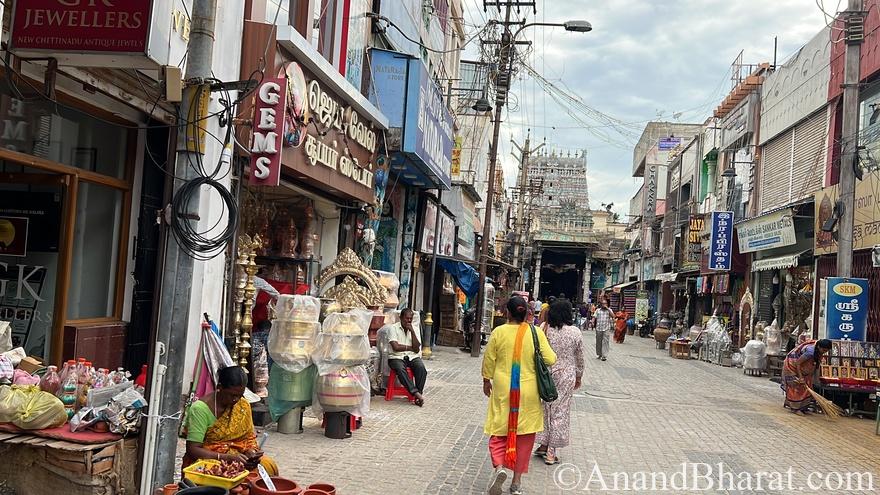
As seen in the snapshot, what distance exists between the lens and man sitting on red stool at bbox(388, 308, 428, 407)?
10.7 m

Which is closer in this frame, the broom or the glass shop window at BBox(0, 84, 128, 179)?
the glass shop window at BBox(0, 84, 128, 179)

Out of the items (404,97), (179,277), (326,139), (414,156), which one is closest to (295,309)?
(179,277)

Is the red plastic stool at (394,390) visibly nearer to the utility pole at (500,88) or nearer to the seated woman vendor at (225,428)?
the seated woman vendor at (225,428)

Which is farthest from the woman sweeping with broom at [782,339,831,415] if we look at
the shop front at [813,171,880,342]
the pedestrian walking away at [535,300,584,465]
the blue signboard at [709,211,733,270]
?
the blue signboard at [709,211,733,270]

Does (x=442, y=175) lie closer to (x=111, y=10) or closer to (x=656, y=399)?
(x=656, y=399)

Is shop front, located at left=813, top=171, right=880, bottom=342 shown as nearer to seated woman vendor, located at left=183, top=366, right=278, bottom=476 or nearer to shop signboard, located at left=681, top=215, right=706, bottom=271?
seated woman vendor, located at left=183, top=366, right=278, bottom=476

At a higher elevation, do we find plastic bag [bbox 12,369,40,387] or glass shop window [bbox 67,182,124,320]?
glass shop window [bbox 67,182,124,320]

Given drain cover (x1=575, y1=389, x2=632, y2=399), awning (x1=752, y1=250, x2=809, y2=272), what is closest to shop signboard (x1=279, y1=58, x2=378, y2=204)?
drain cover (x1=575, y1=389, x2=632, y2=399)

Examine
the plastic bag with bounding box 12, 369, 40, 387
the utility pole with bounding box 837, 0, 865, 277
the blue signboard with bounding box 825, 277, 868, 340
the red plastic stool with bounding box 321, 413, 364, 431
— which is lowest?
the red plastic stool with bounding box 321, 413, 364, 431

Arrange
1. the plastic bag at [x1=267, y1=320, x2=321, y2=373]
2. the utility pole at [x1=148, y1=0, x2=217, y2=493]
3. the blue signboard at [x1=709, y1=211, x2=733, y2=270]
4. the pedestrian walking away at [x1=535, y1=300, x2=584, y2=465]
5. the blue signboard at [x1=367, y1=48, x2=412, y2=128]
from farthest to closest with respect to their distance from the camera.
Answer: the blue signboard at [x1=709, y1=211, x2=733, y2=270] < the blue signboard at [x1=367, y1=48, x2=412, y2=128] < the plastic bag at [x1=267, y1=320, x2=321, y2=373] < the pedestrian walking away at [x1=535, y1=300, x2=584, y2=465] < the utility pole at [x1=148, y1=0, x2=217, y2=493]

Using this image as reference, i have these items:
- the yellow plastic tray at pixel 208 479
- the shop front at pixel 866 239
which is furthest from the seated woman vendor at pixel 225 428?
the shop front at pixel 866 239

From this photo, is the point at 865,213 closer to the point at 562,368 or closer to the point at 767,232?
the point at 767,232

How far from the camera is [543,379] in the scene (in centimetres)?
641

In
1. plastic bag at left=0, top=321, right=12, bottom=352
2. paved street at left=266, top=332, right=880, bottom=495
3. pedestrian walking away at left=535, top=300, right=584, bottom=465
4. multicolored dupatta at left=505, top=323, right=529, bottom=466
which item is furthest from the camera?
pedestrian walking away at left=535, top=300, right=584, bottom=465
